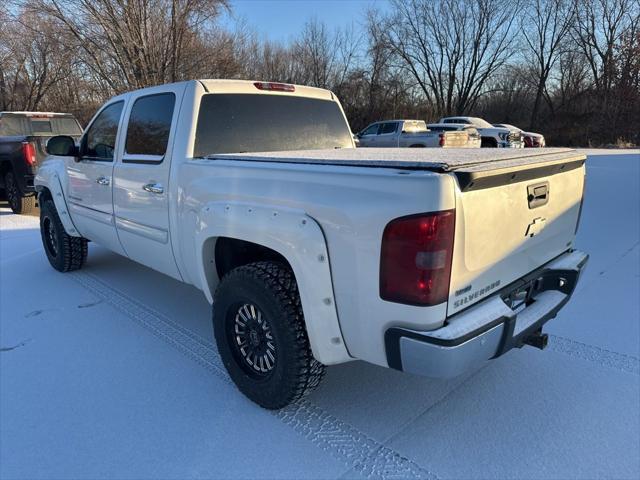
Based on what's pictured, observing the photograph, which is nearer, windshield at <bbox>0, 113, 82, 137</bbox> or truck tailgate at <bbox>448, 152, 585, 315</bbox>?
truck tailgate at <bbox>448, 152, 585, 315</bbox>

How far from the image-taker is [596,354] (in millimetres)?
3068

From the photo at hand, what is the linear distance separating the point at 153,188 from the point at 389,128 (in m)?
15.7

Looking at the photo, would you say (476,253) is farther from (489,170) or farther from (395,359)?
(395,359)

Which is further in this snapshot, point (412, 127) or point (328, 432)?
point (412, 127)

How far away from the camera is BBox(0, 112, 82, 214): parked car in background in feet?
27.5

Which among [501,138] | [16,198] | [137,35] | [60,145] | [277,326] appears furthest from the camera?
[501,138]

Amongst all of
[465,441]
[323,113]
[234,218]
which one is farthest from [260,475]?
[323,113]

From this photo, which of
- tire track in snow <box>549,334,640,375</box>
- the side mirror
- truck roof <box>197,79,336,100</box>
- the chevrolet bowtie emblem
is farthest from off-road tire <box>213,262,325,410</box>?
the side mirror

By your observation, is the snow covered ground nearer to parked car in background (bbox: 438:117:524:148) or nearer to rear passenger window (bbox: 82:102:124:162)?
rear passenger window (bbox: 82:102:124:162)

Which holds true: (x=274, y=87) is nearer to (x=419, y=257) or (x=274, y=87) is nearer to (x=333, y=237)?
(x=333, y=237)

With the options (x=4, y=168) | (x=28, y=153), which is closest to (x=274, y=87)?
(x=28, y=153)

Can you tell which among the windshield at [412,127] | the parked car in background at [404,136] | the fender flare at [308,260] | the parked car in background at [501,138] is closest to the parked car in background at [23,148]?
the fender flare at [308,260]

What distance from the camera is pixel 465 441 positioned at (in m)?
2.30

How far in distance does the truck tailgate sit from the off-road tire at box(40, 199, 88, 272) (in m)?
4.38
